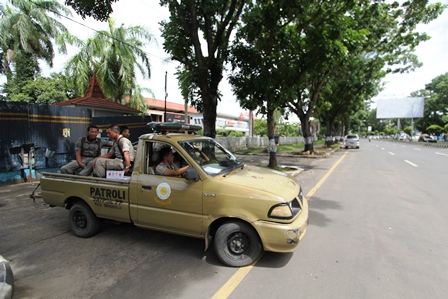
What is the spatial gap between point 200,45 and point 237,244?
7.47 metres

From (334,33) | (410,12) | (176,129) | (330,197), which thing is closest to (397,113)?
(410,12)

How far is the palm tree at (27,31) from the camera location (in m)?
20.6

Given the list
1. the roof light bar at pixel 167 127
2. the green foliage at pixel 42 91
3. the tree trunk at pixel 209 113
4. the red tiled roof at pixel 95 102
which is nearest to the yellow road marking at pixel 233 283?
the roof light bar at pixel 167 127

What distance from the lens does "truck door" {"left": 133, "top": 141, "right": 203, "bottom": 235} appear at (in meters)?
3.57

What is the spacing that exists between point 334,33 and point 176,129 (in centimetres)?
805

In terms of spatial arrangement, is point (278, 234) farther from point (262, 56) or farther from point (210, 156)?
point (262, 56)

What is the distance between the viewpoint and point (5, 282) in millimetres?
2865

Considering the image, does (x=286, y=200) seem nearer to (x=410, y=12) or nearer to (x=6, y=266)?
(x=6, y=266)

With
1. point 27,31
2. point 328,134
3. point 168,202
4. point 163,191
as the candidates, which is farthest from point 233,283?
point 328,134

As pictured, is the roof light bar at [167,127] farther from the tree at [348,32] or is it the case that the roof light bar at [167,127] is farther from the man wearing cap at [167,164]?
the tree at [348,32]

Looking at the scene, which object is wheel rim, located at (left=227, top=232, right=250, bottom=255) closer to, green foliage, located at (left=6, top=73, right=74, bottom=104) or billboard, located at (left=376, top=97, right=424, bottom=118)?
green foliage, located at (left=6, top=73, right=74, bottom=104)

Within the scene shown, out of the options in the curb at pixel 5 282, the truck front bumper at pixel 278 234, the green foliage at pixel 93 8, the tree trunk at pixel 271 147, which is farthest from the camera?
the tree trunk at pixel 271 147

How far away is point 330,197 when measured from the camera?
22.9 feet

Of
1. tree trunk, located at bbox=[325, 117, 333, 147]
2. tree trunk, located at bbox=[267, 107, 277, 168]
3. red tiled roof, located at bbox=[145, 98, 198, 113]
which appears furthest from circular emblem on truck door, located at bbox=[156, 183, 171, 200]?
tree trunk, located at bbox=[325, 117, 333, 147]
